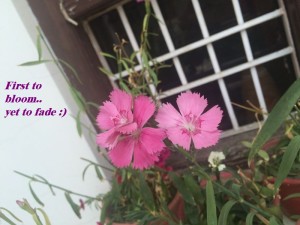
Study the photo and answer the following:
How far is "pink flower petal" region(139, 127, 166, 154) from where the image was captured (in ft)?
1.36

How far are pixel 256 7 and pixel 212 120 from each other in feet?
2.12

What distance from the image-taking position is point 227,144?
1.03 m

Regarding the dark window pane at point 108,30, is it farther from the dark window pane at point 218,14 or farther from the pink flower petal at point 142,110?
the pink flower petal at point 142,110

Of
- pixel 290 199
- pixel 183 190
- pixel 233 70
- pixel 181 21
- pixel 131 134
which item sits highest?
pixel 181 21

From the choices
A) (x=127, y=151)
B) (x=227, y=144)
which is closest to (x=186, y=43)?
(x=227, y=144)

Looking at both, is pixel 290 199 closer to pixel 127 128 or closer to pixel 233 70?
pixel 233 70

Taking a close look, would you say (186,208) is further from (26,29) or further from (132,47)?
(26,29)

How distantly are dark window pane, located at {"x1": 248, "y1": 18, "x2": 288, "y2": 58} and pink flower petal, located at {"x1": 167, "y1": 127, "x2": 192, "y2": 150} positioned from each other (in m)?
0.66

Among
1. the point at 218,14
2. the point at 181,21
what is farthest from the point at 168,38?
the point at 218,14

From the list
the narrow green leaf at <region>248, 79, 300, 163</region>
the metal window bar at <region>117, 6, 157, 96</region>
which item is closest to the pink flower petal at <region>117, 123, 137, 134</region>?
the narrow green leaf at <region>248, 79, 300, 163</region>

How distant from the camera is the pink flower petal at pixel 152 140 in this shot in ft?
1.36

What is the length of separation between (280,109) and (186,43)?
0.58 metres

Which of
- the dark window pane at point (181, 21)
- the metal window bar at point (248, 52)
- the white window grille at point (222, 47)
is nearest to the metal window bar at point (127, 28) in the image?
the white window grille at point (222, 47)

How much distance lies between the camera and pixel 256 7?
914 mm
